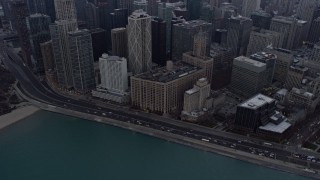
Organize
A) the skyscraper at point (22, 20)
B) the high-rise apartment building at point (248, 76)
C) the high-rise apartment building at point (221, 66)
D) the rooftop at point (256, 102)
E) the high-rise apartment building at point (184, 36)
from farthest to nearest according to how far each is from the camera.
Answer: the skyscraper at point (22, 20), the high-rise apartment building at point (184, 36), the high-rise apartment building at point (221, 66), the high-rise apartment building at point (248, 76), the rooftop at point (256, 102)

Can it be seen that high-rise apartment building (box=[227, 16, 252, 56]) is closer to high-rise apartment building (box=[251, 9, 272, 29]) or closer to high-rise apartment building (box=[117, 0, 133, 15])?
high-rise apartment building (box=[251, 9, 272, 29])

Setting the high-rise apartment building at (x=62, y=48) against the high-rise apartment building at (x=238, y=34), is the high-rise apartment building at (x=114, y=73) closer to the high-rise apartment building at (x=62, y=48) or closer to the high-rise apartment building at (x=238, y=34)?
the high-rise apartment building at (x=62, y=48)

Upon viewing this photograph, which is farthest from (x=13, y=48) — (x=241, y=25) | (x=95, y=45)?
(x=241, y=25)

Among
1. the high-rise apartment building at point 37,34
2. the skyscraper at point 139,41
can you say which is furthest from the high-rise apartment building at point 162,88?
→ the high-rise apartment building at point 37,34

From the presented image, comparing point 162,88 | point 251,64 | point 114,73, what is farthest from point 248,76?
point 114,73

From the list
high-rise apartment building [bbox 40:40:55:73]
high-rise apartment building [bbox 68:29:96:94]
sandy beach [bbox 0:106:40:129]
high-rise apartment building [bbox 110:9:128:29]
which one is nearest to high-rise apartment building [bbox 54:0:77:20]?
high-rise apartment building [bbox 40:40:55:73]

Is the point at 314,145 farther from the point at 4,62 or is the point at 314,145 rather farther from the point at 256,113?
the point at 4,62
